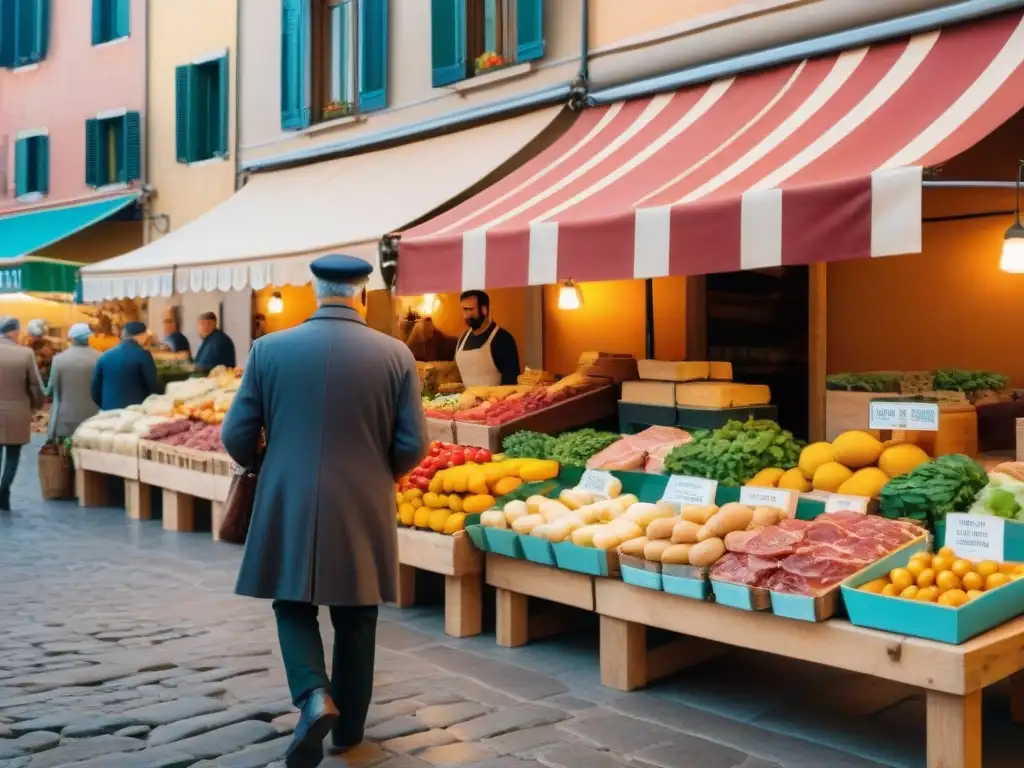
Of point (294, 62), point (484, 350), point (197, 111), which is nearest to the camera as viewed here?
point (484, 350)

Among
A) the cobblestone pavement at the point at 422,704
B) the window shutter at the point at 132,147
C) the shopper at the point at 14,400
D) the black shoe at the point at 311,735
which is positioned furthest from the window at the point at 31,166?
the black shoe at the point at 311,735

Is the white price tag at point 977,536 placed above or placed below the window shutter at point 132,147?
below

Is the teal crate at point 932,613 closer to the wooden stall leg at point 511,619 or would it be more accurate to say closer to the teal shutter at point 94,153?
the wooden stall leg at point 511,619

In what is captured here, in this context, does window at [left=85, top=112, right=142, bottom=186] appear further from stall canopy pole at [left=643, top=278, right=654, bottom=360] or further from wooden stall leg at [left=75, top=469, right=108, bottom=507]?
stall canopy pole at [left=643, top=278, right=654, bottom=360]

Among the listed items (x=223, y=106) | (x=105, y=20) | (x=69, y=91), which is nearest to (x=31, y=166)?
(x=69, y=91)

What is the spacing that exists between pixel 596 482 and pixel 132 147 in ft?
43.0

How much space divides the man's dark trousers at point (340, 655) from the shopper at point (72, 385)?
26.8 feet

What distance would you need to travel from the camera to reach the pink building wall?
674 inches

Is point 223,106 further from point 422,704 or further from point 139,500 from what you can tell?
point 422,704

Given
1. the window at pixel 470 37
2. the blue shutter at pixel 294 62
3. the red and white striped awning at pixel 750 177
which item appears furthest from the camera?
the blue shutter at pixel 294 62

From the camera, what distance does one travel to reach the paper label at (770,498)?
207 inches

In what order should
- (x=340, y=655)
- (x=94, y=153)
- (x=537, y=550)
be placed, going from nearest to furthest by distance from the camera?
1. (x=340, y=655)
2. (x=537, y=550)
3. (x=94, y=153)

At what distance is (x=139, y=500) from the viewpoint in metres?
10.4

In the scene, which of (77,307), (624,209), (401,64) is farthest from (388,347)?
(77,307)
